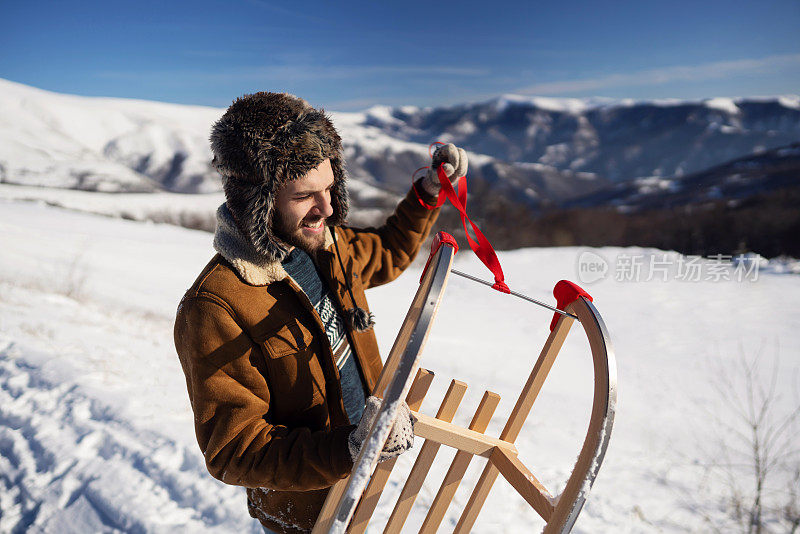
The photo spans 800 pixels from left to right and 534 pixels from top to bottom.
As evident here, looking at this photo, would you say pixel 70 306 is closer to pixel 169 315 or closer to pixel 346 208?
pixel 169 315

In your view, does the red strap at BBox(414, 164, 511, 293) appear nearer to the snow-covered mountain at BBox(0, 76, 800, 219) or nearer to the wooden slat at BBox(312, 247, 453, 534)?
the wooden slat at BBox(312, 247, 453, 534)

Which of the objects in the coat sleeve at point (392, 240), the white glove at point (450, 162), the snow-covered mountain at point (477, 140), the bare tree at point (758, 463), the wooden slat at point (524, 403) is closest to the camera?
the wooden slat at point (524, 403)

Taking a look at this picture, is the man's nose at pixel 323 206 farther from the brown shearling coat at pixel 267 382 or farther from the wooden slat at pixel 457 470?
the wooden slat at pixel 457 470

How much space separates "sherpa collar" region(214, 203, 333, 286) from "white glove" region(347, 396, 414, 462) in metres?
0.53

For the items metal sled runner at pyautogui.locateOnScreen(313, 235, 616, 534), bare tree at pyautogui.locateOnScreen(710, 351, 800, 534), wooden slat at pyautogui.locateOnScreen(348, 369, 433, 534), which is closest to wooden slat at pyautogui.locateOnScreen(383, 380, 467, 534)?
metal sled runner at pyautogui.locateOnScreen(313, 235, 616, 534)

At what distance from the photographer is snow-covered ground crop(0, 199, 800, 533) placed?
3.14 meters

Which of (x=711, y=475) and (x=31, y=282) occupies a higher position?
(x=711, y=475)

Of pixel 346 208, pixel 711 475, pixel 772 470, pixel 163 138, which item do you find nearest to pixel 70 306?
pixel 346 208

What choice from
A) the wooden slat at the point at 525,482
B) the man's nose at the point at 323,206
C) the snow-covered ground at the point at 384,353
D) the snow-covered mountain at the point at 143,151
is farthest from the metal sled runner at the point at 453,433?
the snow-covered mountain at the point at 143,151

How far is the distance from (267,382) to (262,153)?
0.72 meters

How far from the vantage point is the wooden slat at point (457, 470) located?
1.48m

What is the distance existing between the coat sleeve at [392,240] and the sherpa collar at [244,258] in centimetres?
60

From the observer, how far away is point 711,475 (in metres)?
4.99

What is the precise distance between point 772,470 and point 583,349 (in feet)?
13.6
